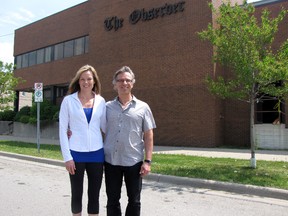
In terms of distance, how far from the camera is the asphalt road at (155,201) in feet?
18.8

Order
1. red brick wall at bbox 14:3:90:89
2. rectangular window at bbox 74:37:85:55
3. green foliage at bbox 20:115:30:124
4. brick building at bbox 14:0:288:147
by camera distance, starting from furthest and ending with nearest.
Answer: green foliage at bbox 20:115:30:124 < red brick wall at bbox 14:3:90:89 < rectangular window at bbox 74:37:85:55 < brick building at bbox 14:0:288:147

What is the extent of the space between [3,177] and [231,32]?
22.9 feet

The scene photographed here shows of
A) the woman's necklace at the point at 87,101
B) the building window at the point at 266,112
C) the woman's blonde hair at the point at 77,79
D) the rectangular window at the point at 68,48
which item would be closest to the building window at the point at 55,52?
the rectangular window at the point at 68,48

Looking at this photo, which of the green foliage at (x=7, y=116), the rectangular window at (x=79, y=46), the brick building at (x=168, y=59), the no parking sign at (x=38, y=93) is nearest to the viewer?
the no parking sign at (x=38, y=93)

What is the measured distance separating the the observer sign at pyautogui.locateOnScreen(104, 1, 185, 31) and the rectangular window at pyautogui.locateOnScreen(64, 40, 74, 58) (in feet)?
17.8

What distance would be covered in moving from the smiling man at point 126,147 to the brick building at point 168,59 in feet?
43.9

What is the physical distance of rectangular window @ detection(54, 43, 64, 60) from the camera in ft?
92.1

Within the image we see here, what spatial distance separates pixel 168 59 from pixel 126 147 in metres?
15.4

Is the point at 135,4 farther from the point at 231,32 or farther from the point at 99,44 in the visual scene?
the point at 231,32

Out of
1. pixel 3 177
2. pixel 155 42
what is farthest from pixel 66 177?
pixel 155 42

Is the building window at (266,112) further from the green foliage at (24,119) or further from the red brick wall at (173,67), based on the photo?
the green foliage at (24,119)

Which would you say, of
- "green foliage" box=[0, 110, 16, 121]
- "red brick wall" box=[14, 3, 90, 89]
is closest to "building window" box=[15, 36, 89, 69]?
"red brick wall" box=[14, 3, 90, 89]

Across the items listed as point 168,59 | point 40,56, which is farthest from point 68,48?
point 168,59

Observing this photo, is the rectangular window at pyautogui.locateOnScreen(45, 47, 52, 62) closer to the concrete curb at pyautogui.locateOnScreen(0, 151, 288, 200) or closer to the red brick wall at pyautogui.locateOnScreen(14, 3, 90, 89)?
the red brick wall at pyautogui.locateOnScreen(14, 3, 90, 89)
